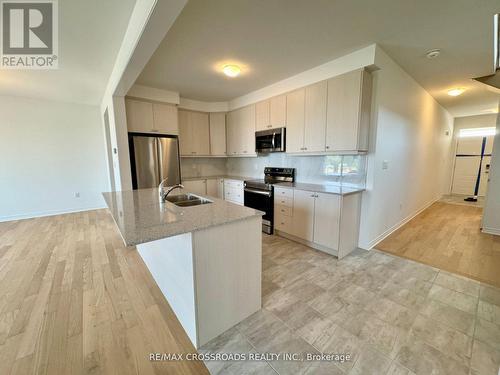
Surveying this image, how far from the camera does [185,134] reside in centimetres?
459

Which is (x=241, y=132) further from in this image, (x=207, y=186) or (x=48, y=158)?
(x=48, y=158)

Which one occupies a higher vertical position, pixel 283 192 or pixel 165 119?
pixel 165 119

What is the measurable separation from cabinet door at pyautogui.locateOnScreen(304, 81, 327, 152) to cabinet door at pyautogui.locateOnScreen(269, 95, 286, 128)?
1.58 feet

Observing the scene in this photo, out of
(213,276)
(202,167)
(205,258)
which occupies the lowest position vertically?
(213,276)

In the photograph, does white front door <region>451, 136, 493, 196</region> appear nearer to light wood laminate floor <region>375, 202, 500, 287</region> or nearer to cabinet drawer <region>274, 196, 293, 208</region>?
light wood laminate floor <region>375, 202, 500, 287</region>

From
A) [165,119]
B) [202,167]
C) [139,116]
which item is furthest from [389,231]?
[139,116]

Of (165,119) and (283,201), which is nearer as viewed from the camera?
(283,201)

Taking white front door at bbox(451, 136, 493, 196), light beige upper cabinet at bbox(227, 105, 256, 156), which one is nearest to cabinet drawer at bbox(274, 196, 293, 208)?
light beige upper cabinet at bbox(227, 105, 256, 156)

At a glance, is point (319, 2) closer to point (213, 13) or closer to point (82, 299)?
point (213, 13)

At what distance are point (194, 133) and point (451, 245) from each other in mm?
5098

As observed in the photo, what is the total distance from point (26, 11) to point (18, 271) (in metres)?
2.76

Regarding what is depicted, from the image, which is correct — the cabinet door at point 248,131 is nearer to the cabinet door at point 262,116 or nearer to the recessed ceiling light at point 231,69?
the cabinet door at point 262,116

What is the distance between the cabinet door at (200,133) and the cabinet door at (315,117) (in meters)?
2.55

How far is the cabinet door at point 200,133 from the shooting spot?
4711 mm
